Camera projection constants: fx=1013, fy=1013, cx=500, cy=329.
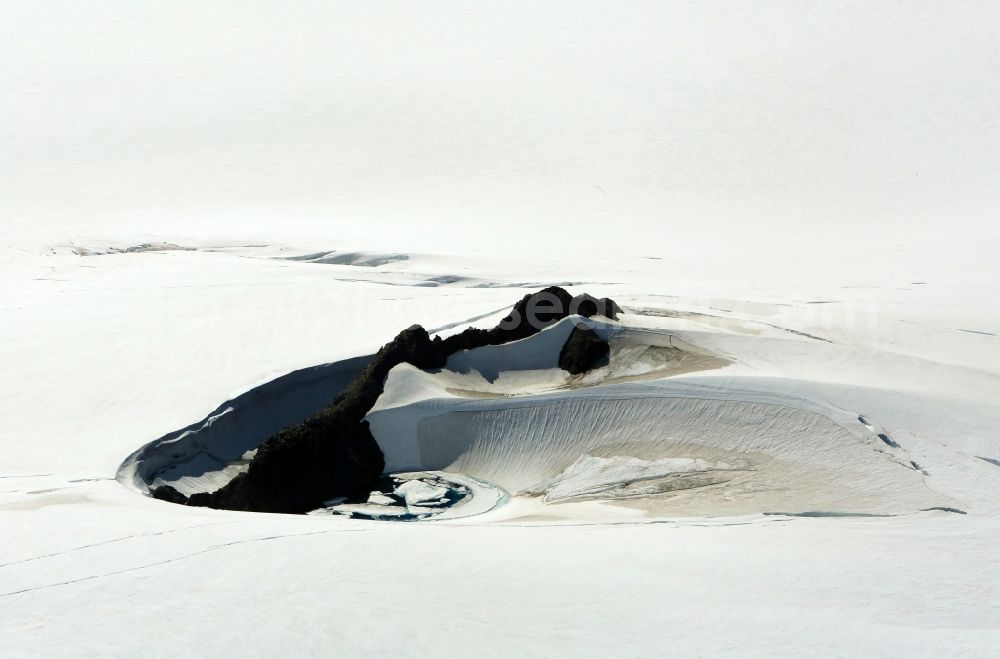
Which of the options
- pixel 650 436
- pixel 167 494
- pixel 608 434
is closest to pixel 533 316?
pixel 608 434

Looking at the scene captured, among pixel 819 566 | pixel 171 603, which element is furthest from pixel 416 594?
pixel 819 566

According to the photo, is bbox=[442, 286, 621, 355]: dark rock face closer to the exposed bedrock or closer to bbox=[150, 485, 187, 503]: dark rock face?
the exposed bedrock

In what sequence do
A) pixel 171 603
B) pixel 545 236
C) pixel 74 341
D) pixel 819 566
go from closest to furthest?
pixel 171 603
pixel 819 566
pixel 74 341
pixel 545 236

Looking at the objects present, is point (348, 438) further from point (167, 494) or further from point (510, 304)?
point (510, 304)

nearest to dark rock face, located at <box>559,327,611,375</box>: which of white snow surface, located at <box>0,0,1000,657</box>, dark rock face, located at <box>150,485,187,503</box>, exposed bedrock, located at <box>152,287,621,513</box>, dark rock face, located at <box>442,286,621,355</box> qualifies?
exposed bedrock, located at <box>152,287,621,513</box>

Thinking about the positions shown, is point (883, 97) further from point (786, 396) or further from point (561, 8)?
point (786, 396)

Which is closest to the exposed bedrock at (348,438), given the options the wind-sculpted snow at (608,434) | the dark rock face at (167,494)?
the dark rock face at (167,494)
